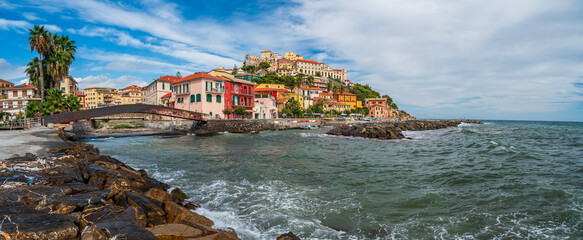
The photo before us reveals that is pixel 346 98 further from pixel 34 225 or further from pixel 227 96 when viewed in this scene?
pixel 34 225

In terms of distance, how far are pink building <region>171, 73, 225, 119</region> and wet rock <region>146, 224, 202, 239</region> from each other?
4529 centimetres

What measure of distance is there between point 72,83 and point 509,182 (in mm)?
90632

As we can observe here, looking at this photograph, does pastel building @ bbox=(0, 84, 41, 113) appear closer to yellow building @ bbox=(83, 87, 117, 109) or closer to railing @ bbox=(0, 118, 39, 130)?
railing @ bbox=(0, 118, 39, 130)

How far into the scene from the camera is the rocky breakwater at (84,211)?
4316 millimetres

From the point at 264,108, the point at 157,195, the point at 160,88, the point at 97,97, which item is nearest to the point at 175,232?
the point at 157,195

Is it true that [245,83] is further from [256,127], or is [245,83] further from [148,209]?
[148,209]

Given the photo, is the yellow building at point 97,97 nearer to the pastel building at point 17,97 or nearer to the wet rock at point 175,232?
the pastel building at point 17,97

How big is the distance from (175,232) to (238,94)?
177 feet

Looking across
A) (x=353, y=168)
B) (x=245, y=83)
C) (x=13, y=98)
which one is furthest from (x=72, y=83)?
(x=353, y=168)

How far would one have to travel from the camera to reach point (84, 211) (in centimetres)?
518

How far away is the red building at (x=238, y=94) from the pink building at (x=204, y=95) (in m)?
1.64

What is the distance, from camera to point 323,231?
7031 millimetres

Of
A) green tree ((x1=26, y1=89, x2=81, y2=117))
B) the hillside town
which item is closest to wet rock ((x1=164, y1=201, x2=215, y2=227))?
green tree ((x1=26, y1=89, x2=81, y2=117))

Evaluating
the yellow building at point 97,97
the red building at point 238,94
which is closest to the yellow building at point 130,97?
the yellow building at point 97,97
